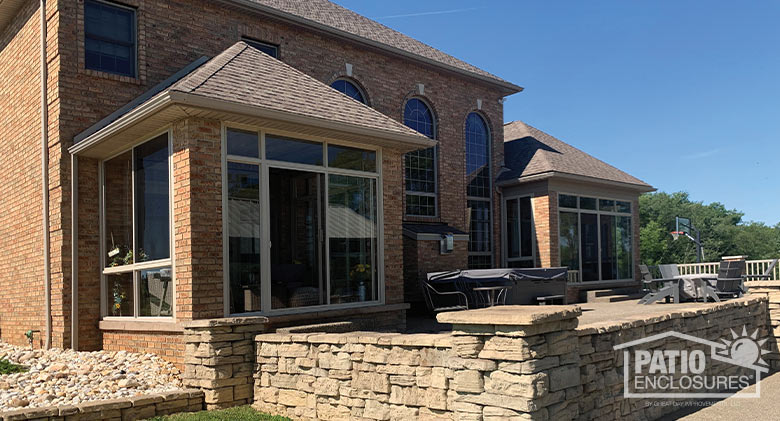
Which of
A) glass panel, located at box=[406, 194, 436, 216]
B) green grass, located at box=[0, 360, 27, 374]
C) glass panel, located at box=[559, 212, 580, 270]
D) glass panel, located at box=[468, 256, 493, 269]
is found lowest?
green grass, located at box=[0, 360, 27, 374]

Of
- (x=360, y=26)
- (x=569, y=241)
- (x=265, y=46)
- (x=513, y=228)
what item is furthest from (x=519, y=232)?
(x=265, y=46)

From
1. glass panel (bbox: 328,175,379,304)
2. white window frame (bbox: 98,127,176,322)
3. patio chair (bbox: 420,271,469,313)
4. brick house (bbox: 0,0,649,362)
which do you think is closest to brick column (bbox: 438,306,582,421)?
brick house (bbox: 0,0,649,362)

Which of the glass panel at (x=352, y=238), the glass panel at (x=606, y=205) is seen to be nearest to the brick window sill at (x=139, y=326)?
the glass panel at (x=352, y=238)

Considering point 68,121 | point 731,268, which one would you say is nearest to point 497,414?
point 68,121

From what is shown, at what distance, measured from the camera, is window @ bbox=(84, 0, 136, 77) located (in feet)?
32.4

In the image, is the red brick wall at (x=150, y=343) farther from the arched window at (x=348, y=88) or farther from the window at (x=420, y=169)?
the window at (x=420, y=169)

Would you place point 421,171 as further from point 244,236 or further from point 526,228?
point 244,236

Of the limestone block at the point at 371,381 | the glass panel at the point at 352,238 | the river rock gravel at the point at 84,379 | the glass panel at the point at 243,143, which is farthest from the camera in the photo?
the glass panel at the point at 352,238

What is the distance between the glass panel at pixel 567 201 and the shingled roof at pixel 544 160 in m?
0.71

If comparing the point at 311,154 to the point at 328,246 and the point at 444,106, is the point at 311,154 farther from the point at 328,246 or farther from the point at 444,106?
the point at 444,106

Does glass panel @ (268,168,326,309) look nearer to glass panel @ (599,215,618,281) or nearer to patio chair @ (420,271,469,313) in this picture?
patio chair @ (420,271,469,313)

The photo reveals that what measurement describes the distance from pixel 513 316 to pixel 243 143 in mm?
5080

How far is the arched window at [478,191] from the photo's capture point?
666 inches

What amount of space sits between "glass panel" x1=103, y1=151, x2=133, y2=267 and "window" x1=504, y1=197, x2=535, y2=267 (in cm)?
1096
